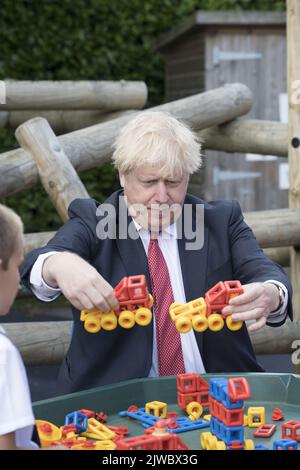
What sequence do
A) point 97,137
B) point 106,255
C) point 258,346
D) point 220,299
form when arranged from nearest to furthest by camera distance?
point 220,299, point 106,255, point 258,346, point 97,137

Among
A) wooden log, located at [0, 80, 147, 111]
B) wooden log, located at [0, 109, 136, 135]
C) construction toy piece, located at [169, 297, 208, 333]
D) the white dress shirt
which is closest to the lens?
construction toy piece, located at [169, 297, 208, 333]

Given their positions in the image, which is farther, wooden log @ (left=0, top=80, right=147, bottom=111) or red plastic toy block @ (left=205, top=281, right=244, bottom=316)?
wooden log @ (left=0, top=80, right=147, bottom=111)

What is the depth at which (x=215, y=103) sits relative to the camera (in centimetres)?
521

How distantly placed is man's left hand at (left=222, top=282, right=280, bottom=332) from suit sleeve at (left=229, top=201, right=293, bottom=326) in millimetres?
152

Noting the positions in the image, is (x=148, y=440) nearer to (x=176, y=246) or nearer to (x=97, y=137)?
(x=176, y=246)

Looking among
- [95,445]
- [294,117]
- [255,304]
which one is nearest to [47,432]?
[95,445]

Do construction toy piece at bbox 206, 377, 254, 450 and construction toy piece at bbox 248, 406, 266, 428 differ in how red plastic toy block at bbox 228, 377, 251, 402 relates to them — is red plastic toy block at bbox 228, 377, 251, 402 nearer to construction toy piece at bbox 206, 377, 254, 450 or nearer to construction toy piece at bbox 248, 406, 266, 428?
construction toy piece at bbox 206, 377, 254, 450

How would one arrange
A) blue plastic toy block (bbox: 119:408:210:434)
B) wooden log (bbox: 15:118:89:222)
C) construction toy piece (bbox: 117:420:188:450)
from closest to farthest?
1. construction toy piece (bbox: 117:420:188:450)
2. blue plastic toy block (bbox: 119:408:210:434)
3. wooden log (bbox: 15:118:89:222)

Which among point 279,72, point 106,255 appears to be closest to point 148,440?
point 106,255

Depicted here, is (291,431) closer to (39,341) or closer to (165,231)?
(165,231)

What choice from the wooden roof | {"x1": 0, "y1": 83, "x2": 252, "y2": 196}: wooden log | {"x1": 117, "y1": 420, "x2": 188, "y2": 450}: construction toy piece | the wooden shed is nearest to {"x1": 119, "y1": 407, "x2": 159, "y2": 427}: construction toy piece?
{"x1": 117, "y1": 420, "x2": 188, "y2": 450}: construction toy piece

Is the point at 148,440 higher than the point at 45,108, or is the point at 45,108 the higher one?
the point at 45,108

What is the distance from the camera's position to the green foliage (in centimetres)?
892
